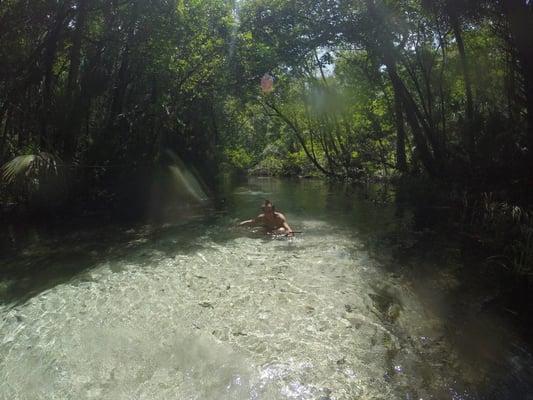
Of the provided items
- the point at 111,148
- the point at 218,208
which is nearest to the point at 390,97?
the point at 218,208

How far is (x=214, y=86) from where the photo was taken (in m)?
19.6

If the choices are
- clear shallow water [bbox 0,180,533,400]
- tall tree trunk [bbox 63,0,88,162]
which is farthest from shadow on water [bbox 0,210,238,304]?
tall tree trunk [bbox 63,0,88,162]

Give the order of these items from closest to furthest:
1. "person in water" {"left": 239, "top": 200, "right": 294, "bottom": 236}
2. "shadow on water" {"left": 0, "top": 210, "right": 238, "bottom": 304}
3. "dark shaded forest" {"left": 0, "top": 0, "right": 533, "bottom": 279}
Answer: "shadow on water" {"left": 0, "top": 210, "right": 238, "bottom": 304}, "person in water" {"left": 239, "top": 200, "right": 294, "bottom": 236}, "dark shaded forest" {"left": 0, "top": 0, "right": 533, "bottom": 279}

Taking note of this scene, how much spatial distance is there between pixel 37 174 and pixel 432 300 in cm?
1074

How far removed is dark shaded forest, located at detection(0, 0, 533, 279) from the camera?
1208 centimetres

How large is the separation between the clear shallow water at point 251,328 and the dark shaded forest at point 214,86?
96.6 inches

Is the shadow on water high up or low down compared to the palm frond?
down

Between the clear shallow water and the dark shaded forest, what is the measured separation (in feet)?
8.05

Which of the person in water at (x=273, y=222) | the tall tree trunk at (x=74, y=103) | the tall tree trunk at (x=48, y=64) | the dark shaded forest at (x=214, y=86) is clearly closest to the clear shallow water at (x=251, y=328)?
the person in water at (x=273, y=222)

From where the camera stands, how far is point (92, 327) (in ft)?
19.5

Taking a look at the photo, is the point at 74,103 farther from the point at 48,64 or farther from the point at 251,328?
the point at 251,328

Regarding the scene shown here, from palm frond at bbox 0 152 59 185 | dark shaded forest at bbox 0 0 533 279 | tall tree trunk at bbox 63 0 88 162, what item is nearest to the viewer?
palm frond at bbox 0 152 59 185

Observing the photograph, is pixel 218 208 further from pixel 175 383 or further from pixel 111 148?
pixel 175 383

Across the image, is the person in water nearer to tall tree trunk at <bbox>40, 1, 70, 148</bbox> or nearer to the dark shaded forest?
the dark shaded forest
